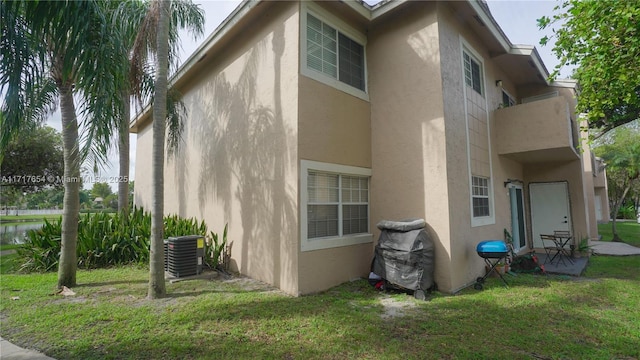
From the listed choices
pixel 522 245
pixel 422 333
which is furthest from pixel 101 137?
pixel 522 245

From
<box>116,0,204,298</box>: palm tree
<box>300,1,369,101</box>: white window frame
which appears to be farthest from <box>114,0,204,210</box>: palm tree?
<box>300,1,369,101</box>: white window frame

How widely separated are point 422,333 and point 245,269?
4.50m

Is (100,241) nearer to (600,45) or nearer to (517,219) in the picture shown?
(600,45)

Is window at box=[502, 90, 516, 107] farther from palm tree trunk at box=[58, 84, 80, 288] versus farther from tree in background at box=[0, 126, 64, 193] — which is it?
tree in background at box=[0, 126, 64, 193]

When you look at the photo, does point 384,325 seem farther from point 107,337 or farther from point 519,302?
point 107,337

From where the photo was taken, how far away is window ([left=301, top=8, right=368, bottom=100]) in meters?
6.66

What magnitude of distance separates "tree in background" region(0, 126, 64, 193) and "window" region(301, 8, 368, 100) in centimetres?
2020

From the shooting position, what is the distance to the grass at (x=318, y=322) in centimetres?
379

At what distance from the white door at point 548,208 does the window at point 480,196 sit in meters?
4.61

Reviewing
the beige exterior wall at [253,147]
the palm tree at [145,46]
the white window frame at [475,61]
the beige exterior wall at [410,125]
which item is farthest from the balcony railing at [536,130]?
the palm tree at [145,46]

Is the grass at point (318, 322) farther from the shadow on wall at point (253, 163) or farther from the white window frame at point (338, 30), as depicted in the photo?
the white window frame at point (338, 30)

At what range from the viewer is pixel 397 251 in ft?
20.2

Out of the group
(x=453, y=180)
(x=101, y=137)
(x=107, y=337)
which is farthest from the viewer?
(x=453, y=180)

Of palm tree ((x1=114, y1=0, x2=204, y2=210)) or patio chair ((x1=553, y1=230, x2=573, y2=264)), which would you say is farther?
patio chair ((x1=553, y1=230, x2=573, y2=264))
